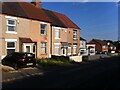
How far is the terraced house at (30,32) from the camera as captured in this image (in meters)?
28.8

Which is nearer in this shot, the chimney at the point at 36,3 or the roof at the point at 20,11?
the roof at the point at 20,11

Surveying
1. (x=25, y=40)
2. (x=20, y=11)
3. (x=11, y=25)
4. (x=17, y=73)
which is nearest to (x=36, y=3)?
(x=20, y=11)

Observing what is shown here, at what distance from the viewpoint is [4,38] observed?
92.0ft

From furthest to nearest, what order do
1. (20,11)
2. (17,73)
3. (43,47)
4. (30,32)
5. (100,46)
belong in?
(100,46), (43,47), (30,32), (20,11), (17,73)

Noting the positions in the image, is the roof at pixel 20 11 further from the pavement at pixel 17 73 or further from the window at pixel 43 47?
the pavement at pixel 17 73

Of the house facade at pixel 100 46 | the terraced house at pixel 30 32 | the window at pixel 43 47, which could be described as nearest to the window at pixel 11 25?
the terraced house at pixel 30 32

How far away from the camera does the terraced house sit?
28828mm

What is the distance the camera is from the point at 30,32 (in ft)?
108

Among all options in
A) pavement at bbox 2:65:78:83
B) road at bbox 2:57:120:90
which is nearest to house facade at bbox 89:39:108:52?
pavement at bbox 2:65:78:83

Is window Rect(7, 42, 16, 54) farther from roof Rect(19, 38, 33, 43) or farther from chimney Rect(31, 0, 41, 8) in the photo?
chimney Rect(31, 0, 41, 8)

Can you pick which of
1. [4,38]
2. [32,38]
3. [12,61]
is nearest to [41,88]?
[12,61]

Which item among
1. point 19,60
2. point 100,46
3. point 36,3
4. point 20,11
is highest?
point 36,3

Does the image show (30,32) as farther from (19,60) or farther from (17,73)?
(17,73)

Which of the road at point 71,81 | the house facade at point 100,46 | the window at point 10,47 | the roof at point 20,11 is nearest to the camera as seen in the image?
the road at point 71,81
